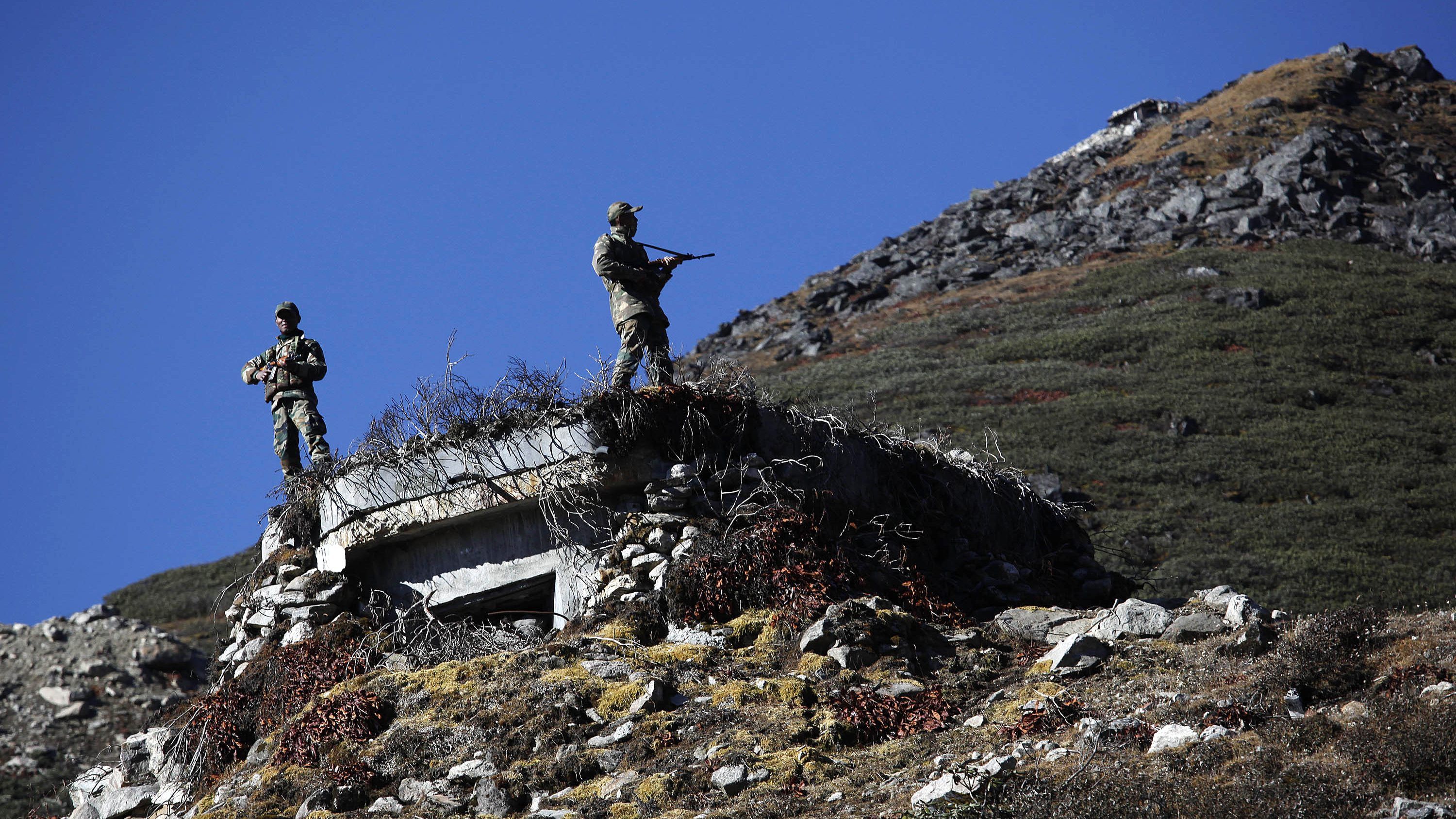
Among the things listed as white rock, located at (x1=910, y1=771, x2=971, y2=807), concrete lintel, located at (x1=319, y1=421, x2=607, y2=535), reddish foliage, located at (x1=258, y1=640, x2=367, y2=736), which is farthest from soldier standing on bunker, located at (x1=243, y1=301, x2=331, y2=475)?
white rock, located at (x1=910, y1=771, x2=971, y2=807)

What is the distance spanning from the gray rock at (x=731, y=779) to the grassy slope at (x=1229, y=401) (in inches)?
201

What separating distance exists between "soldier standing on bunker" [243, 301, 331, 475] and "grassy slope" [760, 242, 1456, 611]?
4.01 m

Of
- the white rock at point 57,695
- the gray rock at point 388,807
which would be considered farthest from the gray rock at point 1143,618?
the white rock at point 57,695

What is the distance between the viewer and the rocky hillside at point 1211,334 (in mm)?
23625

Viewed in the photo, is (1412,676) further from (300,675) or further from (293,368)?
(293,368)

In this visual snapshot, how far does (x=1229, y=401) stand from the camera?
33.6 meters

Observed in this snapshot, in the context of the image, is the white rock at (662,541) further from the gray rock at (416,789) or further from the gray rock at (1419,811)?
the gray rock at (1419,811)

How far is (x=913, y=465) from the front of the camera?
421 inches

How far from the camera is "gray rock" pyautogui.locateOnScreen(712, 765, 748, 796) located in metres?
5.96

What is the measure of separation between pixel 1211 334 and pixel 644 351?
36370 millimetres

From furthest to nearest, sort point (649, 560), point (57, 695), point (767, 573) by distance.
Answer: point (57, 695)
point (649, 560)
point (767, 573)

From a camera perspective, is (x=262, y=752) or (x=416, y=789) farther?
(x=262, y=752)

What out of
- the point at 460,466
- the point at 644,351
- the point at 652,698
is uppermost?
the point at 644,351

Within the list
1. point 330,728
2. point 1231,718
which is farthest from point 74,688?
point 1231,718
